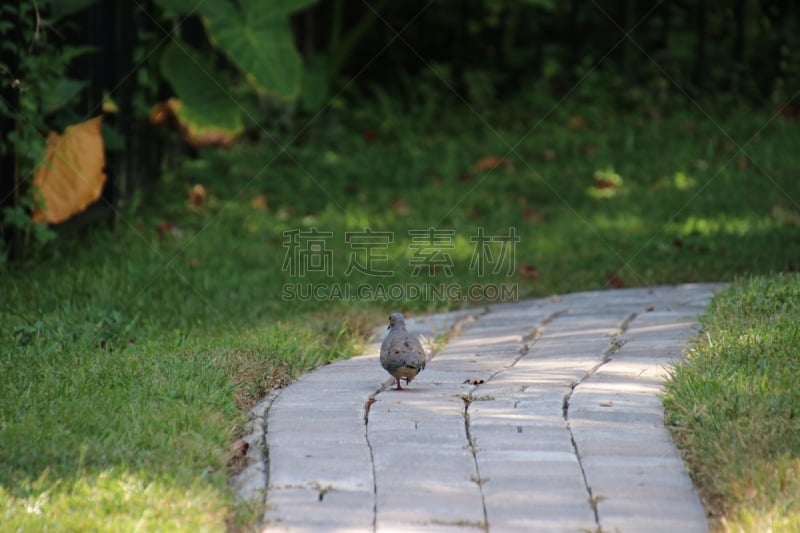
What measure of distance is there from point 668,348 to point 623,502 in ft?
6.06

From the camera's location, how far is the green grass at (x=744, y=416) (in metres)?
3.36

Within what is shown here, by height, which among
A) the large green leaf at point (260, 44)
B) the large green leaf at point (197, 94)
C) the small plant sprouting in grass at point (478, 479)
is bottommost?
the large green leaf at point (197, 94)

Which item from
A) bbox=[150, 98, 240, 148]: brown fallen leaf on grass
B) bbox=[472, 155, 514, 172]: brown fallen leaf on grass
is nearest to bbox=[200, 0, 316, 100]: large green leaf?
bbox=[150, 98, 240, 148]: brown fallen leaf on grass

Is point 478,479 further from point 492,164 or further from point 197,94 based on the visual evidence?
point 492,164

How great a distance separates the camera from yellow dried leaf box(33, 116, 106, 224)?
7.16 m

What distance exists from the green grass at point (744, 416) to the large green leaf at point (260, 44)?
459cm

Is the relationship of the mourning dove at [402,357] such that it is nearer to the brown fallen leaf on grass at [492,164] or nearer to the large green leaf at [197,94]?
the large green leaf at [197,94]

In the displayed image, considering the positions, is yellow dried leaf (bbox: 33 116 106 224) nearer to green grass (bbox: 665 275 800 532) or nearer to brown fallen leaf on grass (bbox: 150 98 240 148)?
brown fallen leaf on grass (bbox: 150 98 240 148)

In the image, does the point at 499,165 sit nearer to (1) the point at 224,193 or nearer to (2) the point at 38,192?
(1) the point at 224,193

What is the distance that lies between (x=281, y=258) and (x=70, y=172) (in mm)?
1474

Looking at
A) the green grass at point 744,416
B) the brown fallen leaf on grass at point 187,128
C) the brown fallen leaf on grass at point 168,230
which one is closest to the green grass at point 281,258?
the brown fallen leaf on grass at point 168,230

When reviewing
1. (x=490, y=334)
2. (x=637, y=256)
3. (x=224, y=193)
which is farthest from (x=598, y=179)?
(x=490, y=334)

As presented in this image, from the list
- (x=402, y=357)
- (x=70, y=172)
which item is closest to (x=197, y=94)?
(x=70, y=172)

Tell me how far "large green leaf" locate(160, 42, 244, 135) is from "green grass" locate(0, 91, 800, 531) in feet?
2.10
